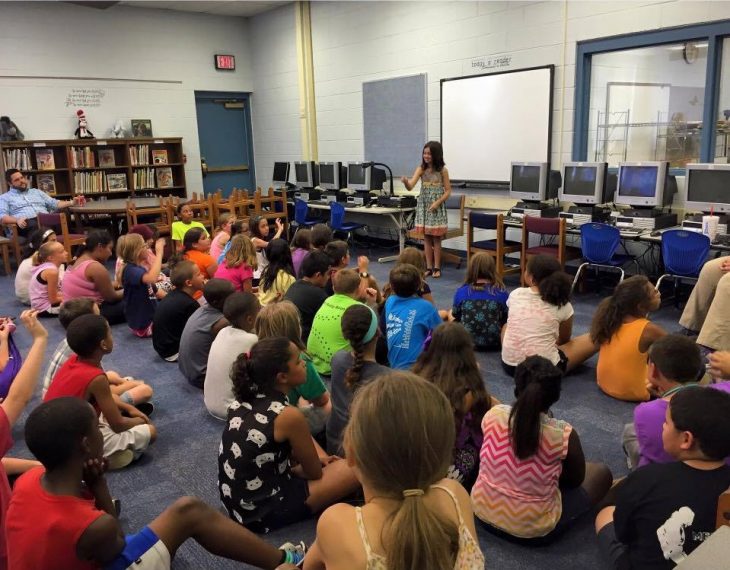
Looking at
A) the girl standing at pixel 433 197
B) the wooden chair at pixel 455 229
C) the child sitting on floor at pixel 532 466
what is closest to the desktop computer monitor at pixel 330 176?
the wooden chair at pixel 455 229

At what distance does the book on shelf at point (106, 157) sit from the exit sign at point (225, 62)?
237 centimetres

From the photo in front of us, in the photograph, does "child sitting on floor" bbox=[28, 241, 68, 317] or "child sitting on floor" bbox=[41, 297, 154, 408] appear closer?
"child sitting on floor" bbox=[41, 297, 154, 408]

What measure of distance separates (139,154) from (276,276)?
611 cm

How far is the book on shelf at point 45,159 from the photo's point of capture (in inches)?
330

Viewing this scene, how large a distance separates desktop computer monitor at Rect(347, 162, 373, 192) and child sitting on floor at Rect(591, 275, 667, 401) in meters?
5.10

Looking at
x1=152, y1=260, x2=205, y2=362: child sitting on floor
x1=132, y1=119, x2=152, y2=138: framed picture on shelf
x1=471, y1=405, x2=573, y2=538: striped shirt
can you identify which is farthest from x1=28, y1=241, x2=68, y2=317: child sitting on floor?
x1=132, y1=119, x2=152, y2=138: framed picture on shelf

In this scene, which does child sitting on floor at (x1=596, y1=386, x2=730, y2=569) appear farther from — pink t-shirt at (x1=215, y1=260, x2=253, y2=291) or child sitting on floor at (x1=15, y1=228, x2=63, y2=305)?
child sitting on floor at (x1=15, y1=228, x2=63, y2=305)

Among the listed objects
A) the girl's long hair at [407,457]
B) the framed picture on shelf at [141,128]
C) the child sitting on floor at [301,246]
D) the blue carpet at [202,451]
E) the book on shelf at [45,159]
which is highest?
the framed picture on shelf at [141,128]

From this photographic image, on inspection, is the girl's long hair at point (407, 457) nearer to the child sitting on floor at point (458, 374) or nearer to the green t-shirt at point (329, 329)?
the child sitting on floor at point (458, 374)

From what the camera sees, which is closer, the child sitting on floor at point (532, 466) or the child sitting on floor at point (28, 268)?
the child sitting on floor at point (532, 466)

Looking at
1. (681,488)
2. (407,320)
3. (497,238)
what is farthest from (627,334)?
(497,238)

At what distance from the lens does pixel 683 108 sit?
5605 millimetres

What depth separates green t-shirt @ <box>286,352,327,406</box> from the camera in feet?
8.92

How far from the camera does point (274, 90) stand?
9953 mm
